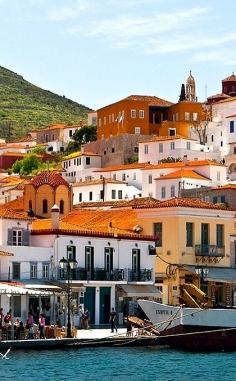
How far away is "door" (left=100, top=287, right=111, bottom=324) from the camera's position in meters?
67.6

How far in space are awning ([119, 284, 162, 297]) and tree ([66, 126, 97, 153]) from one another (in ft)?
341

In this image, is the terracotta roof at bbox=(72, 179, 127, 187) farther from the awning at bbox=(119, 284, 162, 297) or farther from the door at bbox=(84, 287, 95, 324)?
the door at bbox=(84, 287, 95, 324)

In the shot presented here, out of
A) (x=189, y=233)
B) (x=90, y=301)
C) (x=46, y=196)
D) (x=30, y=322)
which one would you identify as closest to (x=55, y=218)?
(x=90, y=301)

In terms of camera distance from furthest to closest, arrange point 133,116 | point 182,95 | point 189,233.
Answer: point 182,95, point 133,116, point 189,233

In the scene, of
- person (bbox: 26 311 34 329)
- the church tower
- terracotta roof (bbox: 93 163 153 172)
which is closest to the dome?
the church tower

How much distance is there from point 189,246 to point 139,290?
560cm

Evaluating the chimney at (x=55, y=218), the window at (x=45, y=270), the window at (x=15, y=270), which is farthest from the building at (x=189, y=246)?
the window at (x=15, y=270)

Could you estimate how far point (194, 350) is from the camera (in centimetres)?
5778

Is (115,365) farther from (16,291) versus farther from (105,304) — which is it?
(105,304)

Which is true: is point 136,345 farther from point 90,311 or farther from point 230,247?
point 230,247

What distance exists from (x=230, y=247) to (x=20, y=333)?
24393 millimetres

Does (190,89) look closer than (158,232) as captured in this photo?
No

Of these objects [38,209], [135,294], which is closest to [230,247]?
[135,294]

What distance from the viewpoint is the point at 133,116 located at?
159000 mm
